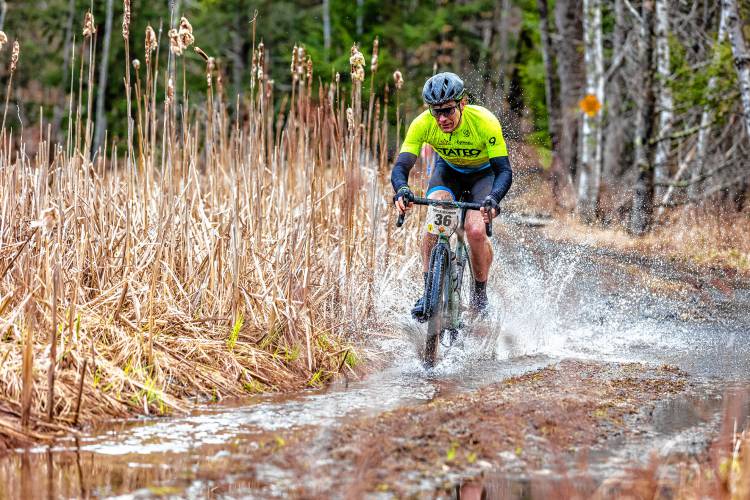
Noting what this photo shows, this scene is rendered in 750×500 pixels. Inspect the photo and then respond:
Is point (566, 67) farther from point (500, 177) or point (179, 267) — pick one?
point (179, 267)

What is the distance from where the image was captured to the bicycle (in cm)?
697

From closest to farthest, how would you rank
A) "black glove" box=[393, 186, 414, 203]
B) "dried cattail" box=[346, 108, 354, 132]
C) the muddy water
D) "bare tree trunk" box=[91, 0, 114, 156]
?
the muddy water
"black glove" box=[393, 186, 414, 203]
"dried cattail" box=[346, 108, 354, 132]
"bare tree trunk" box=[91, 0, 114, 156]

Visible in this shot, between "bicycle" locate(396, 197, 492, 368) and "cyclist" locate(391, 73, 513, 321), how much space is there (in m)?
0.10

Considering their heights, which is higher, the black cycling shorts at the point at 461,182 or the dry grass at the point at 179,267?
the black cycling shorts at the point at 461,182

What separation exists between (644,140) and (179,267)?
1114cm

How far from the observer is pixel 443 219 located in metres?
6.98

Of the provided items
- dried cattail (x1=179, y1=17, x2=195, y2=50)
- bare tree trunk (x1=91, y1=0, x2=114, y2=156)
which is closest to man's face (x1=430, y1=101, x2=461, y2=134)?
dried cattail (x1=179, y1=17, x2=195, y2=50)

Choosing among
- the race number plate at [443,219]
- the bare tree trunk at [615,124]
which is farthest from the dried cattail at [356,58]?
the bare tree trunk at [615,124]

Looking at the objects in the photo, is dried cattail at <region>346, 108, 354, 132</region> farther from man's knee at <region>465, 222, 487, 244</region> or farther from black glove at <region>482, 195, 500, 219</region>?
black glove at <region>482, 195, 500, 219</region>

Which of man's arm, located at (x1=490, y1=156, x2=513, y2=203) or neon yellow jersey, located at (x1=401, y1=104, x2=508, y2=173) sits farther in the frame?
neon yellow jersey, located at (x1=401, y1=104, x2=508, y2=173)

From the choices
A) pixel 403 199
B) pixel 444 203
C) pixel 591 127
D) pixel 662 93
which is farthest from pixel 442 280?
pixel 591 127

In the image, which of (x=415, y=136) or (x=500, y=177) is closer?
(x=500, y=177)

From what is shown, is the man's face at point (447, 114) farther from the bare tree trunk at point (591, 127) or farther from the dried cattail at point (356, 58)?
the bare tree trunk at point (591, 127)

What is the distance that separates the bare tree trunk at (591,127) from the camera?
64.8 feet
